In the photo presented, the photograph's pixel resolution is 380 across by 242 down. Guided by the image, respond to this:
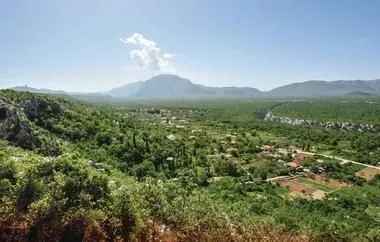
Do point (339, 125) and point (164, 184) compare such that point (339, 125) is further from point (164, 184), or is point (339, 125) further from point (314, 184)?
point (164, 184)

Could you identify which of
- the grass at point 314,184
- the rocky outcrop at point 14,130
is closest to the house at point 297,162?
the grass at point 314,184

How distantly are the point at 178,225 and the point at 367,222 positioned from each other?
24.6 m

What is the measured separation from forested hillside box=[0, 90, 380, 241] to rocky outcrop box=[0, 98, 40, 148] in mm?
87

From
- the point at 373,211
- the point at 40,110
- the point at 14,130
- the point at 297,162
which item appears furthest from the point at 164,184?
the point at 297,162

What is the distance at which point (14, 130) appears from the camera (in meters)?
28.6

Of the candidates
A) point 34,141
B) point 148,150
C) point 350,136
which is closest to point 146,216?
point 34,141

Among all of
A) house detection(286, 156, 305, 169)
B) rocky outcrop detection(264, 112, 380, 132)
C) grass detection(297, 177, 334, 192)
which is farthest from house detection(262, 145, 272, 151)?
rocky outcrop detection(264, 112, 380, 132)

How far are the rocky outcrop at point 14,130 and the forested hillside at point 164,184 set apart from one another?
0.28 feet

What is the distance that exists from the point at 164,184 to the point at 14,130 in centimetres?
1507

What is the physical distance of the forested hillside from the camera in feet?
45.6

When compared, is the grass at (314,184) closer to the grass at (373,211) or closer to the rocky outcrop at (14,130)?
the grass at (373,211)

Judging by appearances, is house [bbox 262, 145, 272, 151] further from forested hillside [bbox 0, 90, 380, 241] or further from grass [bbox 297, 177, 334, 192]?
grass [bbox 297, 177, 334, 192]

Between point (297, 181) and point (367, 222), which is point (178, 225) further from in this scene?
point (297, 181)

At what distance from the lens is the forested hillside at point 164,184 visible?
13.9m
